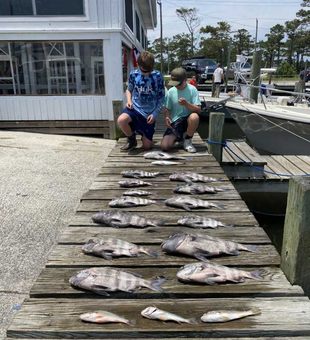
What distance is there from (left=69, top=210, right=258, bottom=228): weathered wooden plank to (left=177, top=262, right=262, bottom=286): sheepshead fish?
0.77 m

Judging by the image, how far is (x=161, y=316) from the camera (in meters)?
1.86

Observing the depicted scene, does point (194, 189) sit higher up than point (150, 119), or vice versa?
point (150, 119)

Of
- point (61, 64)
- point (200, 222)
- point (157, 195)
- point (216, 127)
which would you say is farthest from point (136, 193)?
point (61, 64)

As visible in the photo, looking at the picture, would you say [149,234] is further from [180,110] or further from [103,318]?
[180,110]

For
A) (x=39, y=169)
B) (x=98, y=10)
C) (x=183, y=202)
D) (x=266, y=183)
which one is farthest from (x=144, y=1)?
(x=183, y=202)

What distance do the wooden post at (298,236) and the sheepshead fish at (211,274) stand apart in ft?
0.76

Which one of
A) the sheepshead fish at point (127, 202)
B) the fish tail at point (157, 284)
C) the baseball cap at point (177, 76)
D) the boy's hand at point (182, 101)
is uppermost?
the baseball cap at point (177, 76)

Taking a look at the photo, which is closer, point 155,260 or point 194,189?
point 155,260

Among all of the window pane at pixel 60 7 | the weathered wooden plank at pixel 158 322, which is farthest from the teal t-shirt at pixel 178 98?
the window pane at pixel 60 7

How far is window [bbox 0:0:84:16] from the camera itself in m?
8.58

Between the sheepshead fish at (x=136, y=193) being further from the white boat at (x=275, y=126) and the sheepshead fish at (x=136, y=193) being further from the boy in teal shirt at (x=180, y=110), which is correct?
the white boat at (x=275, y=126)

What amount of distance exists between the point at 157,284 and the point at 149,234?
682 millimetres

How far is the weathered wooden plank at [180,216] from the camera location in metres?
2.98

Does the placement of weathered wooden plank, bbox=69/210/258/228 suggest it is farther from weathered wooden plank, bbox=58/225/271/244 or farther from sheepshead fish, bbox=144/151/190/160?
sheepshead fish, bbox=144/151/190/160
